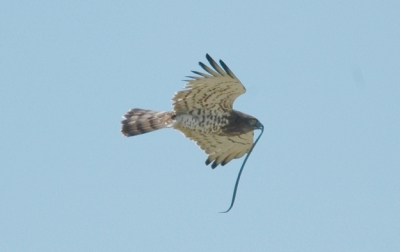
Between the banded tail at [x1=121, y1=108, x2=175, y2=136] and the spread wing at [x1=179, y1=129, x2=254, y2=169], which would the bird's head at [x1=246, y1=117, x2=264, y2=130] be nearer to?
the spread wing at [x1=179, y1=129, x2=254, y2=169]

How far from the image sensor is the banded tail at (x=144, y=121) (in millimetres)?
15586

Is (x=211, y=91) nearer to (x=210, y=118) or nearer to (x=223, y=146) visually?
(x=210, y=118)

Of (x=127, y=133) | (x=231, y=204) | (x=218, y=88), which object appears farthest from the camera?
(x=127, y=133)

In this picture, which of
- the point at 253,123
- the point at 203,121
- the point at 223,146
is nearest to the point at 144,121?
the point at 203,121

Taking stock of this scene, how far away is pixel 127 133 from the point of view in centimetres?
1584

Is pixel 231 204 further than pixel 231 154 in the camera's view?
No

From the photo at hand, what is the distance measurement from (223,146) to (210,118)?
1.10m

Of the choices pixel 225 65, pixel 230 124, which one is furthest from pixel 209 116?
pixel 225 65

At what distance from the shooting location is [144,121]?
1587 centimetres

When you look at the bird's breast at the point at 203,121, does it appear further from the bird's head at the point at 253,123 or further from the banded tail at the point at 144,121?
the bird's head at the point at 253,123

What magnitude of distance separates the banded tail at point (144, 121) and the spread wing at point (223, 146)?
745 mm

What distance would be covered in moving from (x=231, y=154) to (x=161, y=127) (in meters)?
1.50

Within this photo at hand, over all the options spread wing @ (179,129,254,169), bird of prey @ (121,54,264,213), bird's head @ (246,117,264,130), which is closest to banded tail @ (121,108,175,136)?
bird of prey @ (121,54,264,213)

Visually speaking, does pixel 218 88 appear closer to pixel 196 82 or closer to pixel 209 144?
pixel 196 82
